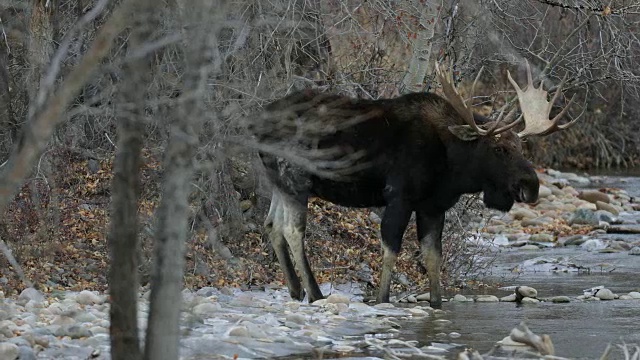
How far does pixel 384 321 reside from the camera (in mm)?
9672

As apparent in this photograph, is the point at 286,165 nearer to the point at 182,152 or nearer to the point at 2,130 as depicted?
the point at 2,130

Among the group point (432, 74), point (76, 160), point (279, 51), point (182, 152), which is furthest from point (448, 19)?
point (182, 152)

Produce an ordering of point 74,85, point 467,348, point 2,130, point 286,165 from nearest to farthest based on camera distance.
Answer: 1. point 74,85
2. point 467,348
3. point 286,165
4. point 2,130

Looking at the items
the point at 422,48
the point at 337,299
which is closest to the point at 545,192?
the point at 422,48

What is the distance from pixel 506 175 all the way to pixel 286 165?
2010mm

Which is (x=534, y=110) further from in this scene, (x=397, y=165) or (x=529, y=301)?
(x=529, y=301)

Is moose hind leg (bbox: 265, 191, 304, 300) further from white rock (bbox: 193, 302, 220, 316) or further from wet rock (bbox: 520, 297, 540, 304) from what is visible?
wet rock (bbox: 520, 297, 540, 304)

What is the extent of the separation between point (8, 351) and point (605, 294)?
637cm

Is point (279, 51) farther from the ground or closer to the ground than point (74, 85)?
farther from the ground

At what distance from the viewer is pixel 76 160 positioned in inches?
580

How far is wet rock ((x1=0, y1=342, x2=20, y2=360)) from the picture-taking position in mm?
7071

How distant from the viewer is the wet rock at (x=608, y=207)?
21.7 metres

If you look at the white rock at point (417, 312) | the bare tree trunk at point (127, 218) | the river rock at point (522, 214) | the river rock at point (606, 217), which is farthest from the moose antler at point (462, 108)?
the river rock at point (522, 214)

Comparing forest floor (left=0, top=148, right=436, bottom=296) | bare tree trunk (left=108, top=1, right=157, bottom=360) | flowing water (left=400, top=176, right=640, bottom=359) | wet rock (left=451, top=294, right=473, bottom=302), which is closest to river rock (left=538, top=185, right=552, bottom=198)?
flowing water (left=400, top=176, right=640, bottom=359)
